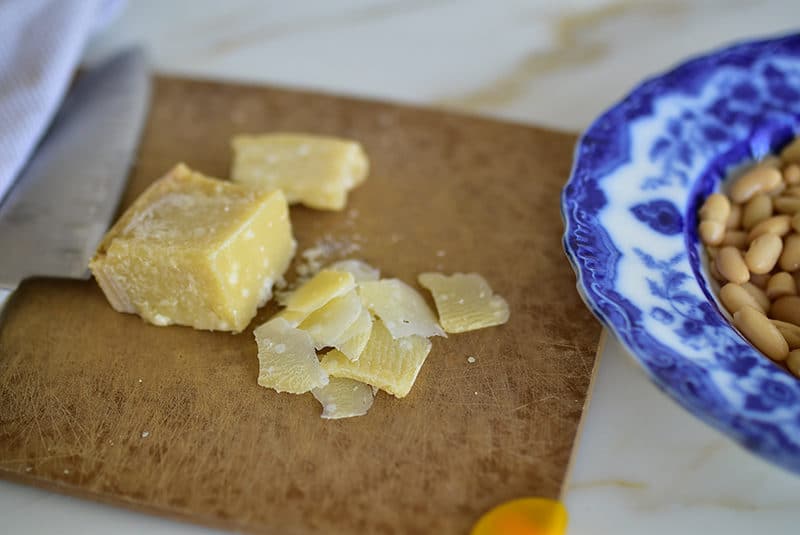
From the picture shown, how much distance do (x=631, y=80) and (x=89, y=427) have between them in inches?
51.4

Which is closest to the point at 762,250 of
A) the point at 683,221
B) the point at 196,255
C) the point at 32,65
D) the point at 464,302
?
the point at 683,221

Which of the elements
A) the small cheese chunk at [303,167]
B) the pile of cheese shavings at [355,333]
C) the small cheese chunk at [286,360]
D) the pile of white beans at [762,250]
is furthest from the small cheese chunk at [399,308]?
the pile of white beans at [762,250]

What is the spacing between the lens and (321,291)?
123 centimetres

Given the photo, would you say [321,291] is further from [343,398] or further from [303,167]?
[303,167]

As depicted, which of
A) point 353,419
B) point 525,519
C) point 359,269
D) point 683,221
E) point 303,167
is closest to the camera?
point 525,519

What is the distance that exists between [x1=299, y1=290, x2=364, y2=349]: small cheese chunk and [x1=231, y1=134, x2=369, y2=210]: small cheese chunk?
27 centimetres

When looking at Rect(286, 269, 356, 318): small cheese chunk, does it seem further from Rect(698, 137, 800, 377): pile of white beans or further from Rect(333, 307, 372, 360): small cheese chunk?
Rect(698, 137, 800, 377): pile of white beans

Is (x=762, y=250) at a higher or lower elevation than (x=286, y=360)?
higher

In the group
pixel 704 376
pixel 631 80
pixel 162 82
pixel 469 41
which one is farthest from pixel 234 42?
pixel 704 376

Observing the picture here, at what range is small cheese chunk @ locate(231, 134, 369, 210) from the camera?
143cm

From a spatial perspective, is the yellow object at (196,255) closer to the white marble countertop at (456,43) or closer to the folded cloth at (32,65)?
the folded cloth at (32,65)

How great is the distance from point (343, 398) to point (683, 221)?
0.57 m

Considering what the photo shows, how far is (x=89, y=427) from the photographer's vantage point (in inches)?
44.6

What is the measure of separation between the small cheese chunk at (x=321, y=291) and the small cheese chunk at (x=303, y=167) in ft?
0.72
